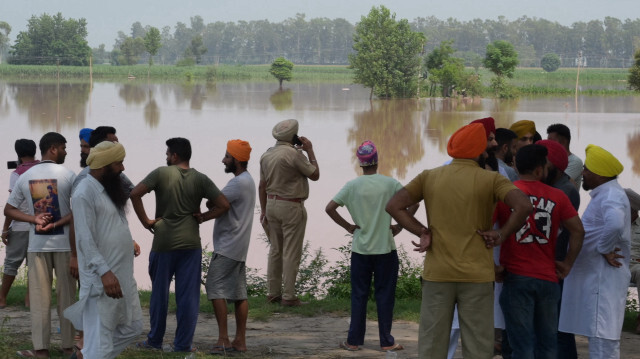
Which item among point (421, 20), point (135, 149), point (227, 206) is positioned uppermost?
point (421, 20)

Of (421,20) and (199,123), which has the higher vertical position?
(421,20)

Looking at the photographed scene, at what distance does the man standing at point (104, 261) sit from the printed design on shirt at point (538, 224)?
89.2 inches

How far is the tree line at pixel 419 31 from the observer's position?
6093 inches

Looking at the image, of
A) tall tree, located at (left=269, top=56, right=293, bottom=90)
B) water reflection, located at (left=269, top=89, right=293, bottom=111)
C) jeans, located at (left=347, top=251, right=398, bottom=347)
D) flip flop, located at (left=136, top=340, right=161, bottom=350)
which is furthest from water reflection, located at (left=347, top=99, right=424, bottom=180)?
tall tree, located at (left=269, top=56, right=293, bottom=90)

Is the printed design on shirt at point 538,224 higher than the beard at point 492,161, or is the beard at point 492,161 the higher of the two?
the beard at point 492,161

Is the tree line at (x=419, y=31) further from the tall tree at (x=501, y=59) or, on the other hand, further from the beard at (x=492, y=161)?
the beard at (x=492, y=161)

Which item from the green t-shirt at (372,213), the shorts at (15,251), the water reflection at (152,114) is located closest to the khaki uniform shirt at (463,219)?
the green t-shirt at (372,213)

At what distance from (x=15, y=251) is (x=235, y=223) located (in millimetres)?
2522

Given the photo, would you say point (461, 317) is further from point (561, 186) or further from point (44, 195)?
point (44, 195)

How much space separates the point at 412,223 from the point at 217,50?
176 metres

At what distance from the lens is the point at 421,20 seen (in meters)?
193

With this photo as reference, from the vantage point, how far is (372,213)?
19.3 feet

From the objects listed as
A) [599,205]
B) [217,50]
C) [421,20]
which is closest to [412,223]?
[599,205]

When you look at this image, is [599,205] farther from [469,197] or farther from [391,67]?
[391,67]
